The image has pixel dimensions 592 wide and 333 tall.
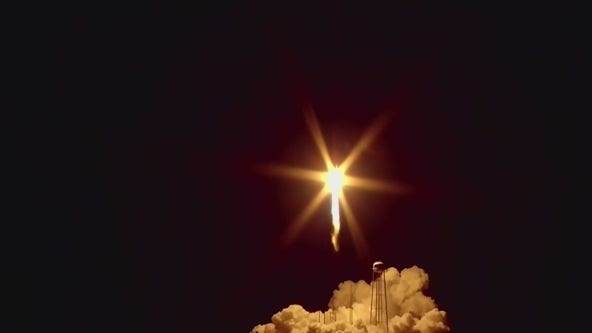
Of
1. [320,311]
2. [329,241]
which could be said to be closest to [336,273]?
[329,241]

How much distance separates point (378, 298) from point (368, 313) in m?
0.60

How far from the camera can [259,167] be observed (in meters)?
39.6

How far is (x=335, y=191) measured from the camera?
3644 centimetres

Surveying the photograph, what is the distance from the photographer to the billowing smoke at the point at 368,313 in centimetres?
3184

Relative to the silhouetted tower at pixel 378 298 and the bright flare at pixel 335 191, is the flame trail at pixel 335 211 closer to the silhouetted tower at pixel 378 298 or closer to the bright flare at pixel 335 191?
the bright flare at pixel 335 191

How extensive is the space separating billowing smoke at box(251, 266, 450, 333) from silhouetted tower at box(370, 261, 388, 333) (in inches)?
2.5

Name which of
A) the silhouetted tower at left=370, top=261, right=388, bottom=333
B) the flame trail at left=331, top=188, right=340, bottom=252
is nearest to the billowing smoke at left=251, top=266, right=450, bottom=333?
the silhouetted tower at left=370, top=261, right=388, bottom=333

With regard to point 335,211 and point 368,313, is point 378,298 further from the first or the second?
point 335,211

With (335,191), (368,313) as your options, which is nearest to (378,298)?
(368,313)

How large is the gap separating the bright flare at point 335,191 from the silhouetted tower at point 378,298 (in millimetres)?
2998

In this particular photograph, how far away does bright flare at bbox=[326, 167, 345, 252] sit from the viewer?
36.1 metres

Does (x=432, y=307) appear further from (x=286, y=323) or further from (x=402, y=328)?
(x=286, y=323)

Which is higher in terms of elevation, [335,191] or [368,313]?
[335,191]

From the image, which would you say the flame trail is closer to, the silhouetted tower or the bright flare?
the bright flare
